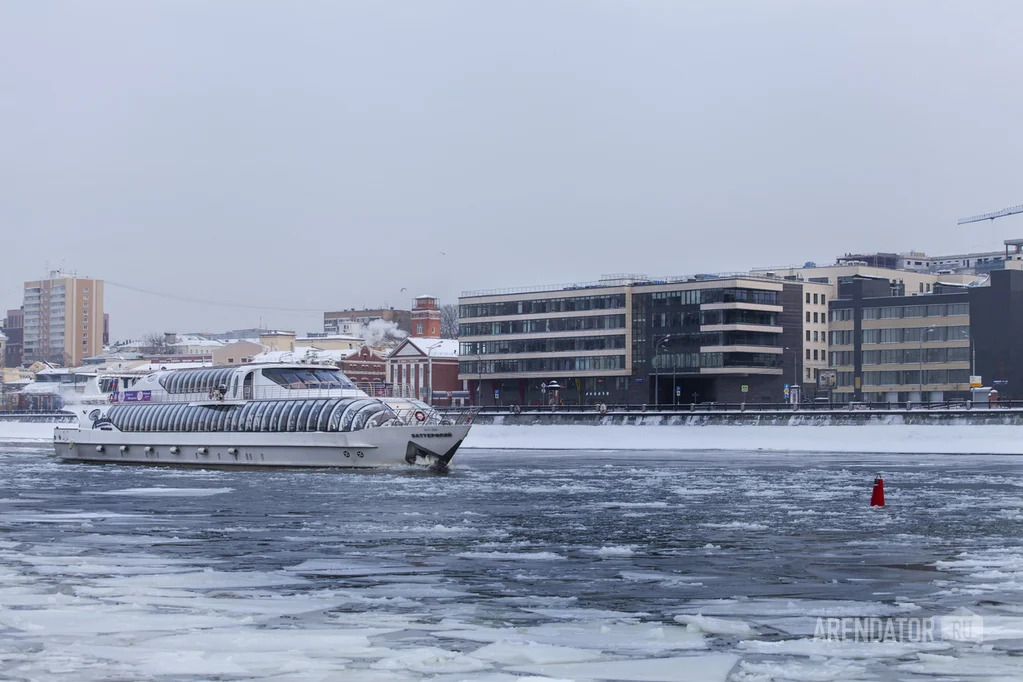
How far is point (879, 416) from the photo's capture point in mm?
111250

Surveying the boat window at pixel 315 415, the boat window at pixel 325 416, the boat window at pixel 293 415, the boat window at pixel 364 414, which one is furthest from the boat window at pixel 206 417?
the boat window at pixel 364 414

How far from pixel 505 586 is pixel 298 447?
1968 inches

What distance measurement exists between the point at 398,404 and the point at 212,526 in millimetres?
41449

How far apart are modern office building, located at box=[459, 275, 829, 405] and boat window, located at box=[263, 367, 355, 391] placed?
3941 inches

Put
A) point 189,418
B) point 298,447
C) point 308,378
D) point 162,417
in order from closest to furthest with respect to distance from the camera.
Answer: point 298,447
point 308,378
point 189,418
point 162,417

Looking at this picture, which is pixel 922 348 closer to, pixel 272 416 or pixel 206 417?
pixel 206 417

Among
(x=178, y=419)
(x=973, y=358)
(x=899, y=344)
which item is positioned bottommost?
(x=178, y=419)

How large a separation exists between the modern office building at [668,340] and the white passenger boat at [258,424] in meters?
98.7

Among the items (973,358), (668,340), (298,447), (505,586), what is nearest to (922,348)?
(973,358)

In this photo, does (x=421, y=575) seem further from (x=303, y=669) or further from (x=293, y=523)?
(x=293, y=523)

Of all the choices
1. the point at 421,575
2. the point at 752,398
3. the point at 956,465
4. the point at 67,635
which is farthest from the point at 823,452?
the point at 67,635

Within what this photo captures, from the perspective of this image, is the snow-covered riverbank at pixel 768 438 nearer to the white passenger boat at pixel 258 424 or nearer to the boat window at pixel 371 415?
the white passenger boat at pixel 258 424

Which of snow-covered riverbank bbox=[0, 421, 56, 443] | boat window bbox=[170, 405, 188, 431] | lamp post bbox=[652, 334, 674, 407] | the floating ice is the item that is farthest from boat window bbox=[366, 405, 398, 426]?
lamp post bbox=[652, 334, 674, 407]

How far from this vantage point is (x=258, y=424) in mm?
76750
